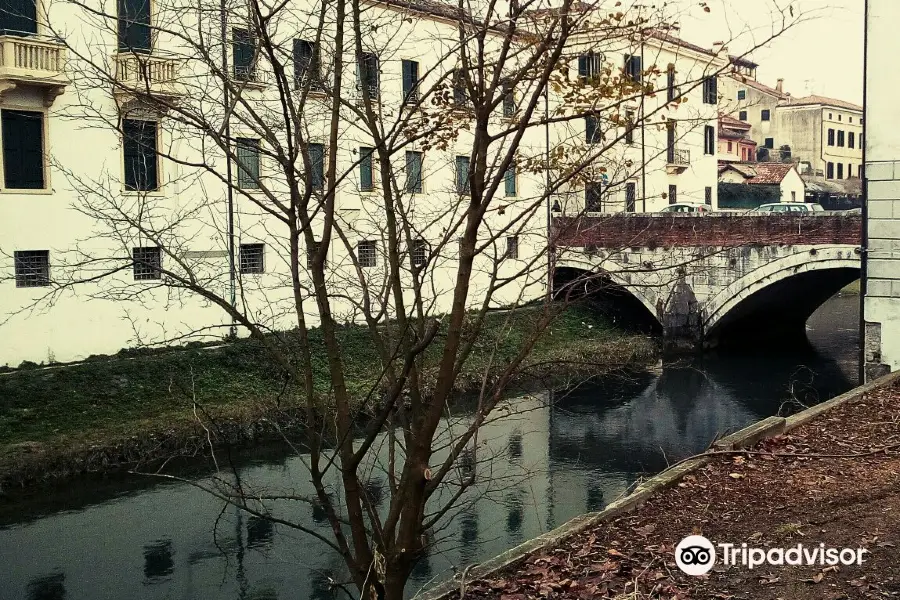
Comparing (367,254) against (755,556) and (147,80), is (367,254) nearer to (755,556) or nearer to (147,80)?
(755,556)

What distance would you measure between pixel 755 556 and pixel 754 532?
33 centimetres

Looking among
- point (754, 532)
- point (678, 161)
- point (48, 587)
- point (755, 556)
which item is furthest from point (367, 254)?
point (678, 161)

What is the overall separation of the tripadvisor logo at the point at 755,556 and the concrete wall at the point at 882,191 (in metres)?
7.30

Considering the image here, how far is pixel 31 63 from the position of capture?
477 inches

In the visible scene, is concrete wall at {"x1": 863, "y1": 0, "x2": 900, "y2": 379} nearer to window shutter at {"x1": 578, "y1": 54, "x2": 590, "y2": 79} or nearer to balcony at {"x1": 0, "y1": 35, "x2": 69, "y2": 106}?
window shutter at {"x1": 578, "y1": 54, "x2": 590, "y2": 79}

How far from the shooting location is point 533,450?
12422 mm

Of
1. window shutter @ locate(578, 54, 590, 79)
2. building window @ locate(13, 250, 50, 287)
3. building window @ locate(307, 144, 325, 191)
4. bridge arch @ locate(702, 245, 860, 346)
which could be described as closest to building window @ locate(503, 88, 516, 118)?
window shutter @ locate(578, 54, 590, 79)

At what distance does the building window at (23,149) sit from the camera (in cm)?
1240

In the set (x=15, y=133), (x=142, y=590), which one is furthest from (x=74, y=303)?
(x=142, y=590)

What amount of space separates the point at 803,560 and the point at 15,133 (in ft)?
36.9

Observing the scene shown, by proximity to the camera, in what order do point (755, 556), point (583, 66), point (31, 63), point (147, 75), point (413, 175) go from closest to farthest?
point (147, 75), point (755, 556), point (413, 175), point (583, 66), point (31, 63)

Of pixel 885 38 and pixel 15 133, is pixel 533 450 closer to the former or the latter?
pixel 885 38

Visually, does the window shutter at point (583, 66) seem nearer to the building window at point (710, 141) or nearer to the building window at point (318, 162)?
the building window at point (318, 162)

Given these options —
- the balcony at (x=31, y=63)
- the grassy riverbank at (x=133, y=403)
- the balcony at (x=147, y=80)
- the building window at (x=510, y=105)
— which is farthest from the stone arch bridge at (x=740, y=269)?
the building window at (x=510, y=105)
